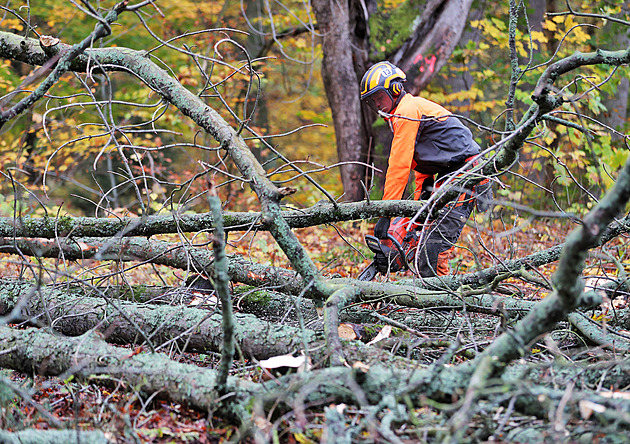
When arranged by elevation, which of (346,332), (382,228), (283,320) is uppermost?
(382,228)

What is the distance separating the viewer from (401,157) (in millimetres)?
4078

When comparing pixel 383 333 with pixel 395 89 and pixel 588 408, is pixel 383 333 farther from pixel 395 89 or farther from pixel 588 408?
pixel 395 89

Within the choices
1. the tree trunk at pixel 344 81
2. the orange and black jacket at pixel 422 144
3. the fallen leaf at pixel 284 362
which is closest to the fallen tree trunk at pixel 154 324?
the fallen leaf at pixel 284 362

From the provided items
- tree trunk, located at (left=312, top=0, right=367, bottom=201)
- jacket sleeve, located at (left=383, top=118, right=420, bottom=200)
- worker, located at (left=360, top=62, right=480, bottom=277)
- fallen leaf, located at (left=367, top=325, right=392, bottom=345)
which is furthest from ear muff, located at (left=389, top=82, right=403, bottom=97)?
tree trunk, located at (left=312, top=0, right=367, bottom=201)

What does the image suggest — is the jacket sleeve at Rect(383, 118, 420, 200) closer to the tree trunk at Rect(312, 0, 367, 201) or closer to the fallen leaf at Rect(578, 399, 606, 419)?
the fallen leaf at Rect(578, 399, 606, 419)

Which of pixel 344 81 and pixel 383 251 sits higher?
pixel 344 81

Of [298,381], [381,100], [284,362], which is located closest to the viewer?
[298,381]

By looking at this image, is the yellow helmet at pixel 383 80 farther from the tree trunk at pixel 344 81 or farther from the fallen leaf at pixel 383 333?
the tree trunk at pixel 344 81

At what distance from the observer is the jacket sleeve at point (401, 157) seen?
13.3ft

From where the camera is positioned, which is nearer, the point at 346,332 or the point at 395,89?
the point at 346,332

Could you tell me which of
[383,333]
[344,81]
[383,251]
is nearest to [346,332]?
[383,333]

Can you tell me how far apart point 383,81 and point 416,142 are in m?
0.61

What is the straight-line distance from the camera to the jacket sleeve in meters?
4.04

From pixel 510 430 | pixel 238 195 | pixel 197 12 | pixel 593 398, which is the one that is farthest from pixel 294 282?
pixel 197 12
